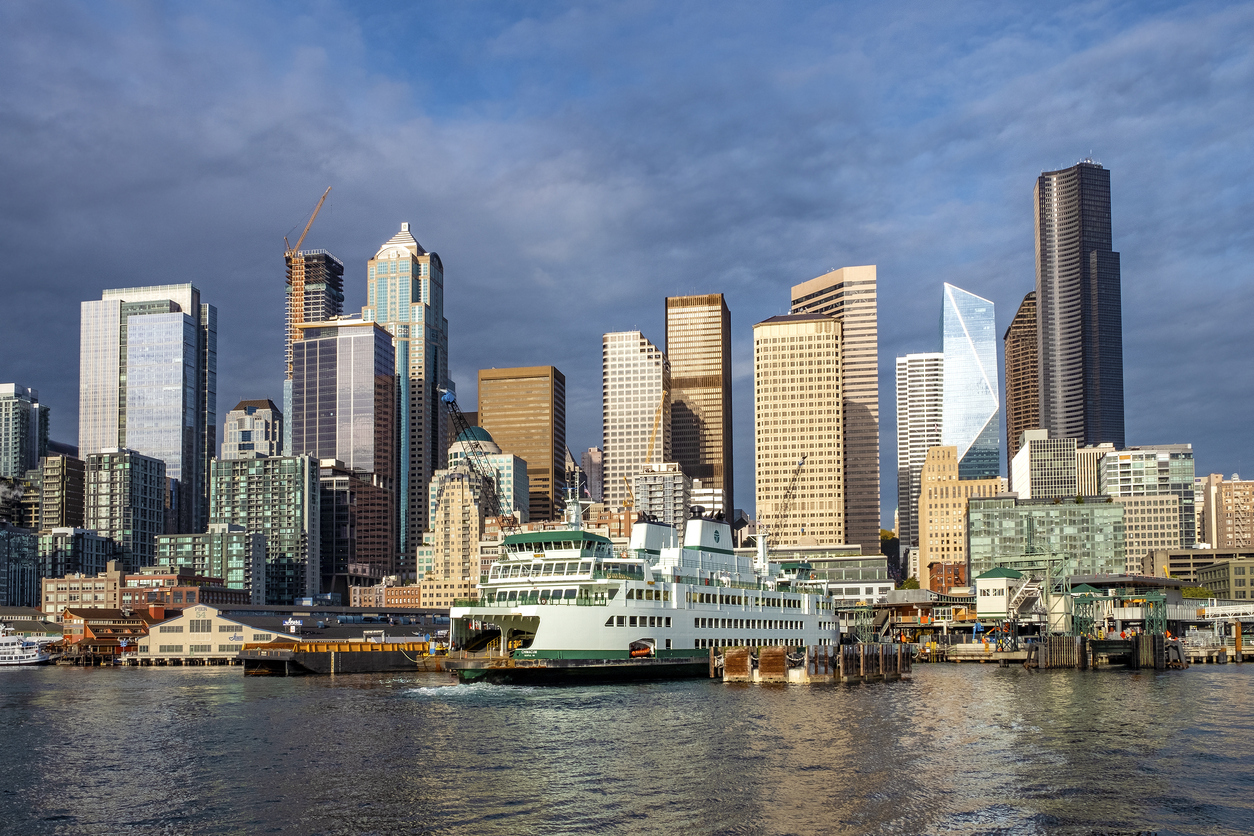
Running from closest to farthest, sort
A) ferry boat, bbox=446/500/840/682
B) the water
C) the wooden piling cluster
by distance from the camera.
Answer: the water
ferry boat, bbox=446/500/840/682
the wooden piling cluster

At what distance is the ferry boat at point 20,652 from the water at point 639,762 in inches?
3963

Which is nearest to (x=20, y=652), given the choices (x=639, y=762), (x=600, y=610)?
(x=600, y=610)

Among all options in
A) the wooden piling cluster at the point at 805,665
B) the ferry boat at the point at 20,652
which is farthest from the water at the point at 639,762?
the ferry boat at the point at 20,652

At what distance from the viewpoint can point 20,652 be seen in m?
176

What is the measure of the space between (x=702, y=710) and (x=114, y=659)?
13183cm

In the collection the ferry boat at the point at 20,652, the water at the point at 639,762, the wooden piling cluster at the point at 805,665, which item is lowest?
the ferry boat at the point at 20,652

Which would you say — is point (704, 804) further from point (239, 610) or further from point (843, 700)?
point (239, 610)

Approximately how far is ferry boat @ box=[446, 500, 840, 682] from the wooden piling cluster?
4.31m

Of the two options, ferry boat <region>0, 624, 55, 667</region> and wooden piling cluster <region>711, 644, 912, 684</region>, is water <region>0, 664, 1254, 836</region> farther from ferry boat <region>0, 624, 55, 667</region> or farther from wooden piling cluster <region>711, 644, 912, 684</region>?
ferry boat <region>0, 624, 55, 667</region>

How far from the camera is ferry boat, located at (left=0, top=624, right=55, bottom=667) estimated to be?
173900mm

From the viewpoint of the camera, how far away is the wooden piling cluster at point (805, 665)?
305ft

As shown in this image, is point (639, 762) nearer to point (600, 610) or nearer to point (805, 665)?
point (600, 610)

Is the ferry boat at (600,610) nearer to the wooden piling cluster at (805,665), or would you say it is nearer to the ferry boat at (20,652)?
the wooden piling cluster at (805,665)

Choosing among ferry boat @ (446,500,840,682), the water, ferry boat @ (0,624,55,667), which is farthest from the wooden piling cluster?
ferry boat @ (0,624,55,667)
